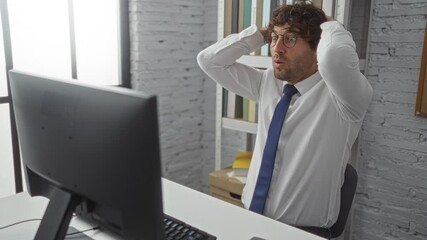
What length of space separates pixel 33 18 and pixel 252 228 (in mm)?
1808

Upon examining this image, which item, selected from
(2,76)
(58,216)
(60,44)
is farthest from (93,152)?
(60,44)

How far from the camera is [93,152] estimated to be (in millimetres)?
795

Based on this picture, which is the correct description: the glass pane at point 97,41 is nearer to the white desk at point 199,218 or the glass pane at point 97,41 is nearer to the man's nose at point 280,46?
the white desk at point 199,218

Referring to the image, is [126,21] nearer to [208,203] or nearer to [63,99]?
[208,203]

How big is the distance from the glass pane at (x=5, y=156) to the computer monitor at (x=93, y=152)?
146 cm

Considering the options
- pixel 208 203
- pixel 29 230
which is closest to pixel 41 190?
pixel 29 230

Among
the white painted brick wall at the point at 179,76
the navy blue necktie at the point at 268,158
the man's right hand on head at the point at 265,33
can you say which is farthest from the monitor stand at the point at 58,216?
the white painted brick wall at the point at 179,76

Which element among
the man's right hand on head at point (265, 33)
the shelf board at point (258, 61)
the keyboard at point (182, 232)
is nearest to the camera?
the keyboard at point (182, 232)

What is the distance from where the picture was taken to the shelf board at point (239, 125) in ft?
7.19

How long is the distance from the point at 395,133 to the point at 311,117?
0.87m

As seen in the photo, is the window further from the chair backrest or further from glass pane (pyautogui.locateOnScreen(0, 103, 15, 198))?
the chair backrest

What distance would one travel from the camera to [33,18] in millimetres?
2279

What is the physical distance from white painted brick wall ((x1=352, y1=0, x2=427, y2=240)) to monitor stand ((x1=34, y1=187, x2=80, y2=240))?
182cm

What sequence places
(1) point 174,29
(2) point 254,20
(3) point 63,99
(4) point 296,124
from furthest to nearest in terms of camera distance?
(1) point 174,29
(2) point 254,20
(4) point 296,124
(3) point 63,99
